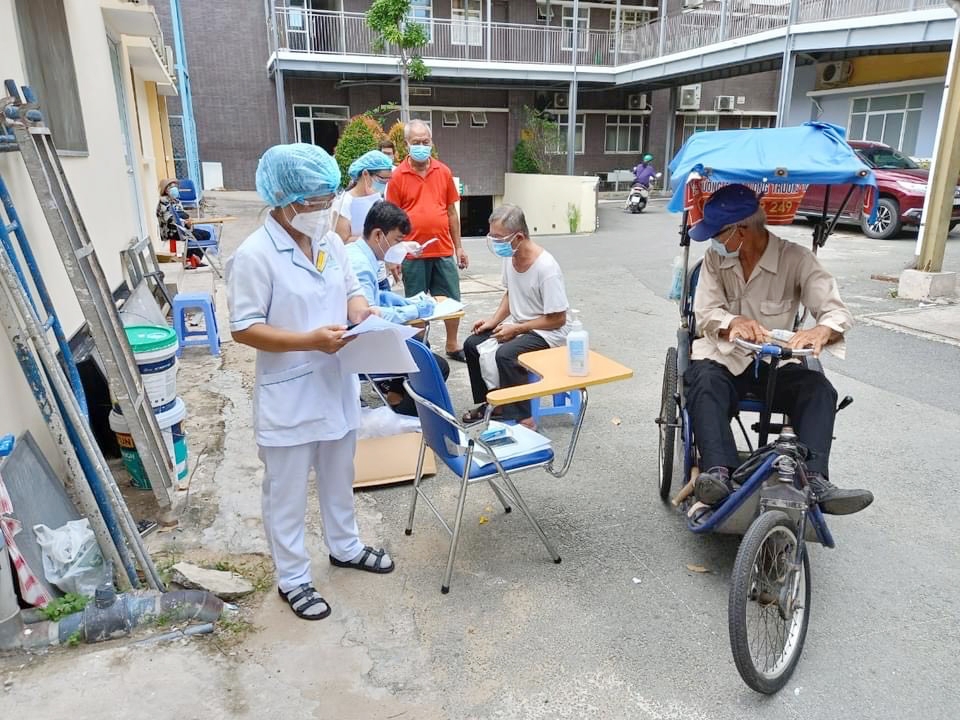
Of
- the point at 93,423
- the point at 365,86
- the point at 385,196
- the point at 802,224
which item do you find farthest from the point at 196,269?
the point at 365,86

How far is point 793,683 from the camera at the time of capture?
238 cm

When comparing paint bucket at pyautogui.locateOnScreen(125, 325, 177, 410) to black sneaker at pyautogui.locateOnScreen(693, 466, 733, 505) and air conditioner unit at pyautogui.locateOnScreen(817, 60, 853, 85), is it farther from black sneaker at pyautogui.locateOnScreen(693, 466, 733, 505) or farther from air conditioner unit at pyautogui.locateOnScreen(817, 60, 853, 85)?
air conditioner unit at pyautogui.locateOnScreen(817, 60, 853, 85)

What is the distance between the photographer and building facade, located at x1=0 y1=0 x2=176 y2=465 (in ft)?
11.0

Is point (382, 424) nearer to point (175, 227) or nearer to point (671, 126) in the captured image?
point (175, 227)

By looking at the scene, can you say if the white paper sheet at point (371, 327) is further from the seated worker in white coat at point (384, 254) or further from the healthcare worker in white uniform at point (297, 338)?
the seated worker in white coat at point (384, 254)

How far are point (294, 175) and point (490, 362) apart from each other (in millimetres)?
2150

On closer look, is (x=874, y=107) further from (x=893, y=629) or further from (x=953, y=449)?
(x=893, y=629)

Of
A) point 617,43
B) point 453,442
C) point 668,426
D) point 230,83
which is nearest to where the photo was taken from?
point 453,442

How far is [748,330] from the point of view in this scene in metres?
2.99

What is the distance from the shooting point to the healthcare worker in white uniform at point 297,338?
7.74ft

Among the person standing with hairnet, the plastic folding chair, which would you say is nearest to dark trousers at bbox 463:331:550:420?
the person standing with hairnet

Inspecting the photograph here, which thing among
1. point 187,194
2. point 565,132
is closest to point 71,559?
point 187,194

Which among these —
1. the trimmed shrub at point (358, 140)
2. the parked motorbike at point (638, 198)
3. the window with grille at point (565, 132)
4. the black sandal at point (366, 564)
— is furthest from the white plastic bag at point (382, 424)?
the window with grille at point (565, 132)

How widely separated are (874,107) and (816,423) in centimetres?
1962
